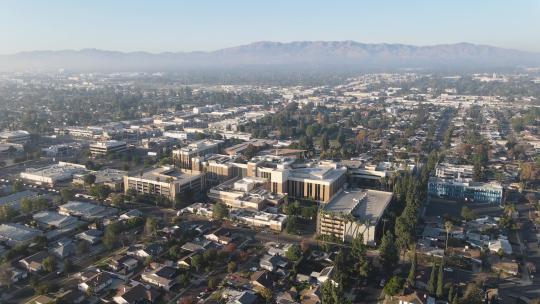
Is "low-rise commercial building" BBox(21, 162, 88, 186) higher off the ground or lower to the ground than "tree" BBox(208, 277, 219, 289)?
higher

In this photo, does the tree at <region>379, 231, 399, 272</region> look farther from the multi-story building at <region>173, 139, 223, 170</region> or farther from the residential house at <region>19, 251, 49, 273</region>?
the multi-story building at <region>173, 139, 223, 170</region>

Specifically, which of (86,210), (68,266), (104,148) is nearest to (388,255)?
(68,266)

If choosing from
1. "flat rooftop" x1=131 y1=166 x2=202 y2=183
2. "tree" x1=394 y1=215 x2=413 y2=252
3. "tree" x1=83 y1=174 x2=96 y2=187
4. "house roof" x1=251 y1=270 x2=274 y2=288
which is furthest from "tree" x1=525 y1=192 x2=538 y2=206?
"tree" x1=83 y1=174 x2=96 y2=187

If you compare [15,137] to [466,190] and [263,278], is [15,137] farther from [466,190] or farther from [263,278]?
[466,190]

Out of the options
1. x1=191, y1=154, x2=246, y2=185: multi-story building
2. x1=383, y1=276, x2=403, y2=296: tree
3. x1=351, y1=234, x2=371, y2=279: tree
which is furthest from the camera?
x1=191, y1=154, x2=246, y2=185: multi-story building

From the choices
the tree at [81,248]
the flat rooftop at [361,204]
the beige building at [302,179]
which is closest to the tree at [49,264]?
the tree at [81,248]

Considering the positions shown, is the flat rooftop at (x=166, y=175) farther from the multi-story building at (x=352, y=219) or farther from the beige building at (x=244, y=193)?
the multi-story building at (x=352, y=219)
